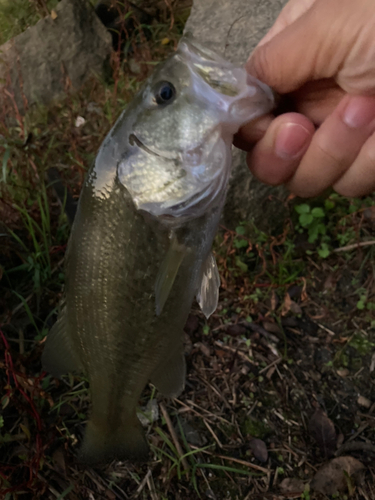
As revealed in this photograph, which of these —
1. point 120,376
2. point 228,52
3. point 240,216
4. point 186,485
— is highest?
point 228,52

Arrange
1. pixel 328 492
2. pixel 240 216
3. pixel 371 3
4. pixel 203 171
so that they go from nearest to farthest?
pixel 371 3
pixel 203 171
pixel 328 492
pixel 240 216

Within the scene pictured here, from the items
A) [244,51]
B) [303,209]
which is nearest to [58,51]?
[244,51]

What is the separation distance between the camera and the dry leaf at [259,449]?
6.48ft

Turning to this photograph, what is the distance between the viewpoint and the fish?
109 centimetres

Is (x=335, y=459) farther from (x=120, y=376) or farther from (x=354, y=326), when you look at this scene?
(x=120, y=376)

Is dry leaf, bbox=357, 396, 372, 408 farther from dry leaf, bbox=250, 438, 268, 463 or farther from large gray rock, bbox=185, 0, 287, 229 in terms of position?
large gray rock, bbox=185, 0, 287, 229

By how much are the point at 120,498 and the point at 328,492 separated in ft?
3.40

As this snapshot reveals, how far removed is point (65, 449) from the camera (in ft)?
6.30

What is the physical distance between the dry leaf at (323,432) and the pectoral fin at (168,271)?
4.48ft

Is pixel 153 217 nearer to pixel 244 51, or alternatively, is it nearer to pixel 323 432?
pixel 323 432

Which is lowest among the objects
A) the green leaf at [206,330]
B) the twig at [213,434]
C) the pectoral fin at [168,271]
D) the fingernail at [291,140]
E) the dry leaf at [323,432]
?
the dry leaf at [323,432]

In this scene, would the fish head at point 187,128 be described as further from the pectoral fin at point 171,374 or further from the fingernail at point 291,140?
the pectoral fin at point 171,374

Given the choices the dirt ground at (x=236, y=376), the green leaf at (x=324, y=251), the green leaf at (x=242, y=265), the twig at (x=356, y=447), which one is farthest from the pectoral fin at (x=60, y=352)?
the green leaf at (x=324, y=251)

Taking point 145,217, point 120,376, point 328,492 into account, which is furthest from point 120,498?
point 145,217
